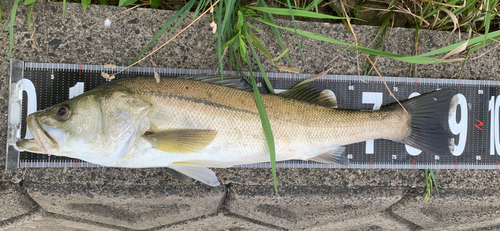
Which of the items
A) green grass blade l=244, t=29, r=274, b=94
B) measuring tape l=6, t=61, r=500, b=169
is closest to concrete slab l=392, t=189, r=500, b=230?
measuring tape l=6, t=61, r=500, b=169

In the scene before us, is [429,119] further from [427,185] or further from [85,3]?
[85,3]

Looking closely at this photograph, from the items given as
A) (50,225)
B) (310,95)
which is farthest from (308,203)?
(50,225)

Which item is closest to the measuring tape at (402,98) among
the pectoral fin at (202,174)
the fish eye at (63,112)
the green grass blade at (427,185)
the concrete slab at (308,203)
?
the green grass blade at (427,185)

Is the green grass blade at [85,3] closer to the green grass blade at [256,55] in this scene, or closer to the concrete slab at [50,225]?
the green grass blade at [256,55]

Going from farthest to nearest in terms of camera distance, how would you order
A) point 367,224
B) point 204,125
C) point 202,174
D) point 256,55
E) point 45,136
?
1. point 367,224
2. point 256,55
3. point 202,174
4. point 204,125
5. point 45,136

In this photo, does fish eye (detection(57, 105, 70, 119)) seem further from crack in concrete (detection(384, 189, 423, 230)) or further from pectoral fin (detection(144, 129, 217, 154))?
crack in concrete (detection(384, 189, 423, 230))

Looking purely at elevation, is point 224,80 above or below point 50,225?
above

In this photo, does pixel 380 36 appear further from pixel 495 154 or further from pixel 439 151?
pixel 495 154

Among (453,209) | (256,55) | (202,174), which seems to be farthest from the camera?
(453,209)
